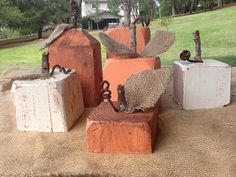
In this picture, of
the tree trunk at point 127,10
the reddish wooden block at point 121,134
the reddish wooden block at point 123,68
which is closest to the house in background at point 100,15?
the tree trunk at point 127,10

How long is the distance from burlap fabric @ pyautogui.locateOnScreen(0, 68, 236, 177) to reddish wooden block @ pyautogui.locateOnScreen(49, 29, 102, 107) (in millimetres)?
301

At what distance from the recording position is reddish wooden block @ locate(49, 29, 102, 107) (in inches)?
64.6

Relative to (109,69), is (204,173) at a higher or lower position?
lower

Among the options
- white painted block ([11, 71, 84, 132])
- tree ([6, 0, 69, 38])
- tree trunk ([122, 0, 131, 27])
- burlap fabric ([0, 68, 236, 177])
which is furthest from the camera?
tree ([6, 0, 69, 38])

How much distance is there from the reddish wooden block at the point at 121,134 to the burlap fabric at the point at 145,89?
6cm

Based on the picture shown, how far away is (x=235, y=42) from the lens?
5816 millimetres

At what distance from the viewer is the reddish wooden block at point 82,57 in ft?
5.38

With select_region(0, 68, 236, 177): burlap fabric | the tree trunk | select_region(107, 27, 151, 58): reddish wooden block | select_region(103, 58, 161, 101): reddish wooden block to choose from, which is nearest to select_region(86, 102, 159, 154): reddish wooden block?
select_region(0, 68, 236, 177): burlap fabric

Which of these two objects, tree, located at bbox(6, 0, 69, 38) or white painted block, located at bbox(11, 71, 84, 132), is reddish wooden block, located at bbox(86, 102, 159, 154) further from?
tree, located at bbox(6, 0, 69, 38)

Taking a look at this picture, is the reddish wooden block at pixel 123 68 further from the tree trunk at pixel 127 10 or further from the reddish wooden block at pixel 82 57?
the tree trunk at pixel 127 10

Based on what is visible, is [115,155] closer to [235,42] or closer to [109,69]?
[109,69]

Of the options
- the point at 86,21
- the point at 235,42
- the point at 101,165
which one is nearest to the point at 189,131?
the point at 101,165

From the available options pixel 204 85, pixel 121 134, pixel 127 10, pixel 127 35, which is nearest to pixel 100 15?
pixel 127 35

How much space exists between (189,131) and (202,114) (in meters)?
0.24
